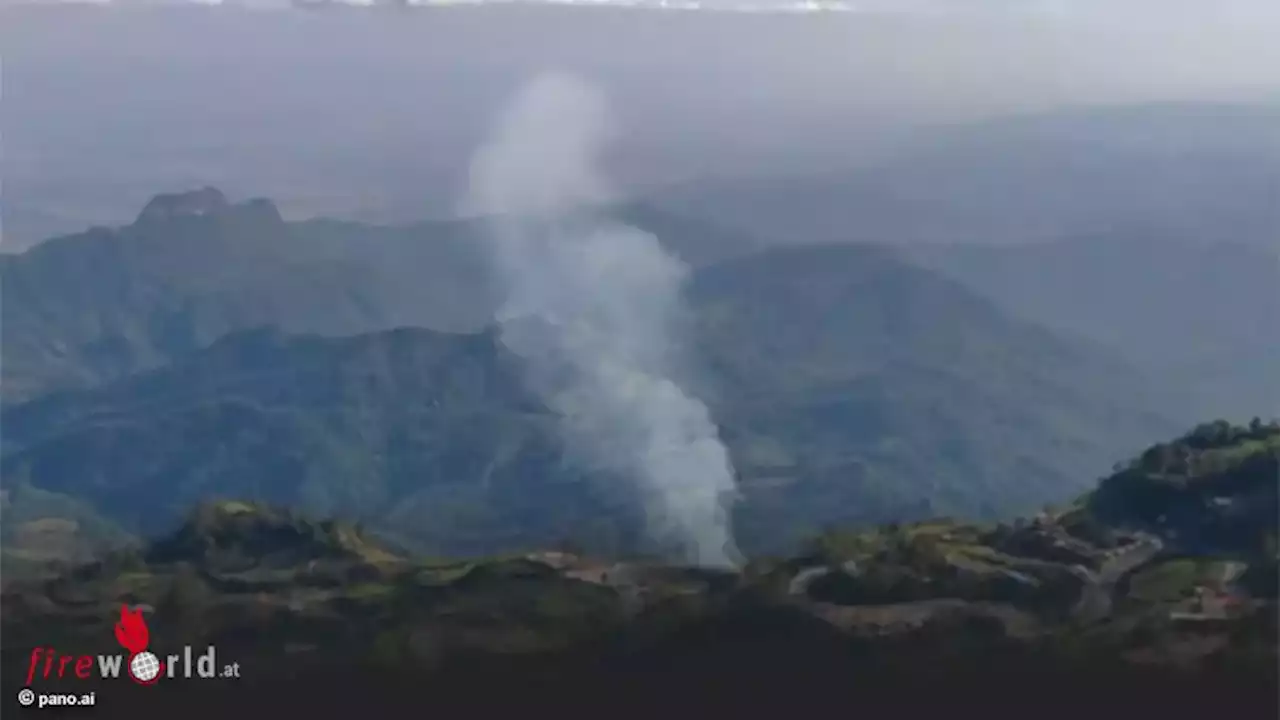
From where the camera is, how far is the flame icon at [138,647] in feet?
23.0

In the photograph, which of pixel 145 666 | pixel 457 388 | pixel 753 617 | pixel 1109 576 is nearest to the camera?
pixel 145 666

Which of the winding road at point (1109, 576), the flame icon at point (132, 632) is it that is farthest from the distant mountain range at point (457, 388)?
the flame icon at point (132, 632)

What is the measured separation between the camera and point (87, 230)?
8305 mm

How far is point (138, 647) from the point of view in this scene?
23.3 ft

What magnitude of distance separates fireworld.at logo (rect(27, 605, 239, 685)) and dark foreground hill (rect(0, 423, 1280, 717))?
5 centimetres

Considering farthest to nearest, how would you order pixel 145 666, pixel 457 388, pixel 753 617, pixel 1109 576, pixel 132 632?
pixel 457 388 < pixel 1109 576 < pixel 753 617 < pixel 132 632 < pixel 145 666

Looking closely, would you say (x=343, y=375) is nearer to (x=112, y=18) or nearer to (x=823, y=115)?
(x=112, y=18)

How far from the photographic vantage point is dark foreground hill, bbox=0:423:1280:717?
7152 mm

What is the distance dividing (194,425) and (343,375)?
112 centimetres

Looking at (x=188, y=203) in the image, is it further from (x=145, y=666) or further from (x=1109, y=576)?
(x=1109, y=576)

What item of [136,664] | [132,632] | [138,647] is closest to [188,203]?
[132,632]

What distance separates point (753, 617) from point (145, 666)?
358cm

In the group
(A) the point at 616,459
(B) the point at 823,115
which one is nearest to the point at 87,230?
(A) the point at 616,459

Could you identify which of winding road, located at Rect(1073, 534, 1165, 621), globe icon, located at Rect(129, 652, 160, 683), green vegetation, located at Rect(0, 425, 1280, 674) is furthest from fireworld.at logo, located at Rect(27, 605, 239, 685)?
winding road, located at Rect(1073, 534, 1165, 621)
